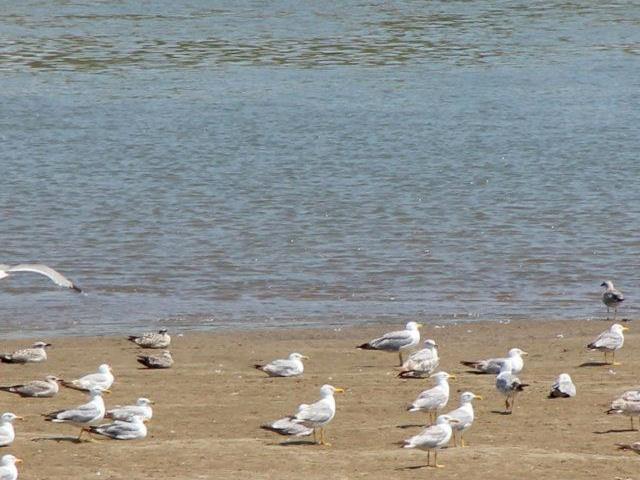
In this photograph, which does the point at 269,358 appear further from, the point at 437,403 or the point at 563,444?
the point at 563,444

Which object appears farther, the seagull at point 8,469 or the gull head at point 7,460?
the gull head at point 7,460

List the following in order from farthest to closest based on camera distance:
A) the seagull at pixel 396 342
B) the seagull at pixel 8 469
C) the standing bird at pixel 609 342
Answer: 1. the seagull at pixel 396 342
2. the standing bird at pixel 609 342
3. the seagull at pixel 8 469

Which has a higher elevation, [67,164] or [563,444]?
[563,444]

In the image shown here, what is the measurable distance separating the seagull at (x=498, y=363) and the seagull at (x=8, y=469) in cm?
509

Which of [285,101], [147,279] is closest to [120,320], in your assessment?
[147,279]

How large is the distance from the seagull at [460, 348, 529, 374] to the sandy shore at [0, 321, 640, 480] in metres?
0.11

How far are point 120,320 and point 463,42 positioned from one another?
2904 centimetres

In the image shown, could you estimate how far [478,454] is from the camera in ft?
39.1

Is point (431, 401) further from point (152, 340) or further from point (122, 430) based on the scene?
point (152, 340)

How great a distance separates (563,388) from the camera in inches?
536

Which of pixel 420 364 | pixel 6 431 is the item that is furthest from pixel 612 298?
pixel 6 431

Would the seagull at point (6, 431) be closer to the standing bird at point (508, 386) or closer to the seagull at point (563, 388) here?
the standing bird at point (508, 386)

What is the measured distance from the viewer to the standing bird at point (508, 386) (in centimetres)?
1326

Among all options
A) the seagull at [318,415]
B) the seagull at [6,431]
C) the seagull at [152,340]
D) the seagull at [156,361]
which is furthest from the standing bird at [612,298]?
the seagull at [6,431]
